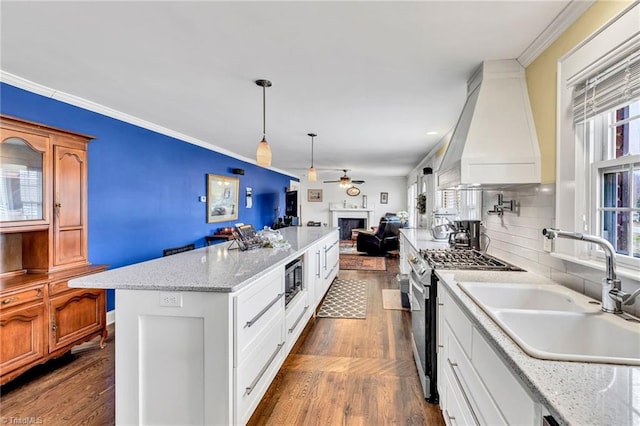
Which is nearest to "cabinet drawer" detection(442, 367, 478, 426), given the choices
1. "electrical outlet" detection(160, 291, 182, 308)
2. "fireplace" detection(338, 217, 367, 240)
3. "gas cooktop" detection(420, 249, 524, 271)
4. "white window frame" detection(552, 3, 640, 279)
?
"gas cooktop" detection(420, 249, 524, 271)

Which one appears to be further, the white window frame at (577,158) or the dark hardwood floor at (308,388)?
the dark hardwood floor at (308,388)

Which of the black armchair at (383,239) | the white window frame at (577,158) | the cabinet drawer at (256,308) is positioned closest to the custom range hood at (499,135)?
the white window frame at (577,158)

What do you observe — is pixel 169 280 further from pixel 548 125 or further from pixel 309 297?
pixel 548 125

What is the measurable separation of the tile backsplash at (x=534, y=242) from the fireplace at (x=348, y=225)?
29.4 feet

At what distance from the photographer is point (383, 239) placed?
306 inches

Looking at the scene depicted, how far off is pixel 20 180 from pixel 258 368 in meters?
2.34

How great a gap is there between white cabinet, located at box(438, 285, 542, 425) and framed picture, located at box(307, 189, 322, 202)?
32.9ft

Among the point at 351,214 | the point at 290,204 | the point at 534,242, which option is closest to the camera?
the point at 534,242

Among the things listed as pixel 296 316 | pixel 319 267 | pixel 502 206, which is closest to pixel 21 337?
pixel 296 316

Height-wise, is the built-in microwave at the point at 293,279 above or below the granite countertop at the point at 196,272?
below

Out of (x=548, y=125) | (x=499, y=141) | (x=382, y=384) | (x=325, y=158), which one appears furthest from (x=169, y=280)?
(x=325, y=158)

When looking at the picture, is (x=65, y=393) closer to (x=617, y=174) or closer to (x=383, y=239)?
(x=617, y=174)

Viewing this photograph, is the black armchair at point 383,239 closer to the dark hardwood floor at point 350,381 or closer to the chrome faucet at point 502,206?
the dark hardwood floor at point 350,381

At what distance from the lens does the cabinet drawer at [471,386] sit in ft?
3.53
